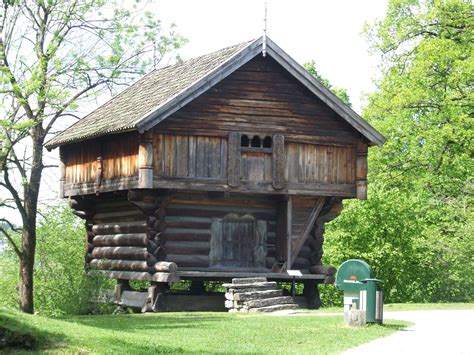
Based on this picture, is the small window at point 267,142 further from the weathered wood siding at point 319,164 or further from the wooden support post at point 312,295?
the wooden support post at point 312,295

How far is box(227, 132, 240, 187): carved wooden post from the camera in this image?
29.8m

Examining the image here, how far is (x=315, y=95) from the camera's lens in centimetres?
3091

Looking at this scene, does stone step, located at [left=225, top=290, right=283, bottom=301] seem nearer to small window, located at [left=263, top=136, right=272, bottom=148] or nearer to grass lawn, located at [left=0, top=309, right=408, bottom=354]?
grass lawn, located at [left=0, top=309, right=408, bottom=354]

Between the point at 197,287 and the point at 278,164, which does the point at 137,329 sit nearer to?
the point at 278,164

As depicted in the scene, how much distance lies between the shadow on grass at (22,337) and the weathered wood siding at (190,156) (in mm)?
13040

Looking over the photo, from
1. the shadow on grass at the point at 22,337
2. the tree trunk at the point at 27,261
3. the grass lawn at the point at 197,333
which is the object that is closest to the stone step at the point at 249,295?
the grass lawn at the point at 197,333

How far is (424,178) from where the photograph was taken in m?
46.0

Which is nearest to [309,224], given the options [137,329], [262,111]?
[262,111]

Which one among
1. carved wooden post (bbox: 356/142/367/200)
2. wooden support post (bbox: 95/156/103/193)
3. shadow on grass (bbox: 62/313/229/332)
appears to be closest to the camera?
shadow on grass (bbox: 62/313/229/332)

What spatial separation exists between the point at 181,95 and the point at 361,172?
653 cm

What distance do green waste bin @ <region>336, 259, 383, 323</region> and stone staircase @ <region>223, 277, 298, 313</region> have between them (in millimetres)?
5871

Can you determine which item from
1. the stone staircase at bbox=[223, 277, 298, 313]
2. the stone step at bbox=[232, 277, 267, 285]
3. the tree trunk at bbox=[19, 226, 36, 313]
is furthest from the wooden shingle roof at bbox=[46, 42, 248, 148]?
the stone staircase at bbox=[223, 277, 298, 313]

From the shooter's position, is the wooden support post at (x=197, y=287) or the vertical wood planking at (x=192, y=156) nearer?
the vertical wood planking at (x=192, y=156)

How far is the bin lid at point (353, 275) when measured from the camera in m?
22.0
